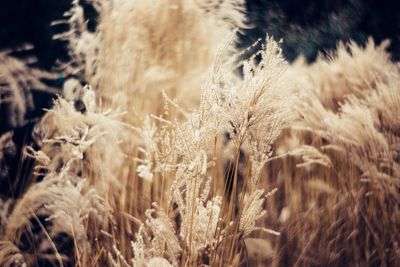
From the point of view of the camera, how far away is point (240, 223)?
86 centimetres

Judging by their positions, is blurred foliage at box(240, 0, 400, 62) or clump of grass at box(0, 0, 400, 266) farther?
blurred foliage at box(240, 0, 400, 62)

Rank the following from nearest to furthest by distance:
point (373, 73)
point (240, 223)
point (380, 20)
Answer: point (240, 223) → point (373, 73) → point (380, 20)

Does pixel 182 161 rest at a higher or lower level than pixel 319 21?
lower

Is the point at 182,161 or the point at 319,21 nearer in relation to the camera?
the point at 182,161

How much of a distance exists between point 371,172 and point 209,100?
0.61m

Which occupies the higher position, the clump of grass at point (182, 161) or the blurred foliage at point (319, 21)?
the blurred foliage at point (319, 21)

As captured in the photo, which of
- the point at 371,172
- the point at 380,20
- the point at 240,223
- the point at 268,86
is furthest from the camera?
the point at 380,20

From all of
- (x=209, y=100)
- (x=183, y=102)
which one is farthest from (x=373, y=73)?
(x=209, y=100)

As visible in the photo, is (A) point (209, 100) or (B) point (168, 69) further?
(B) point (168, 69)

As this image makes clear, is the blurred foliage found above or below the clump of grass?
above

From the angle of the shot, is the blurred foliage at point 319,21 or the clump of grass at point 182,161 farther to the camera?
the blurred foliage at point 319,21

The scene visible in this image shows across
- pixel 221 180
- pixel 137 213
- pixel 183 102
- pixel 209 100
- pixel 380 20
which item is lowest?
pixel 137 213

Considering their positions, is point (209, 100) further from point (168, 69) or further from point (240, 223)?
point (168, 69)

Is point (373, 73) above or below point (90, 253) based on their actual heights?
above
